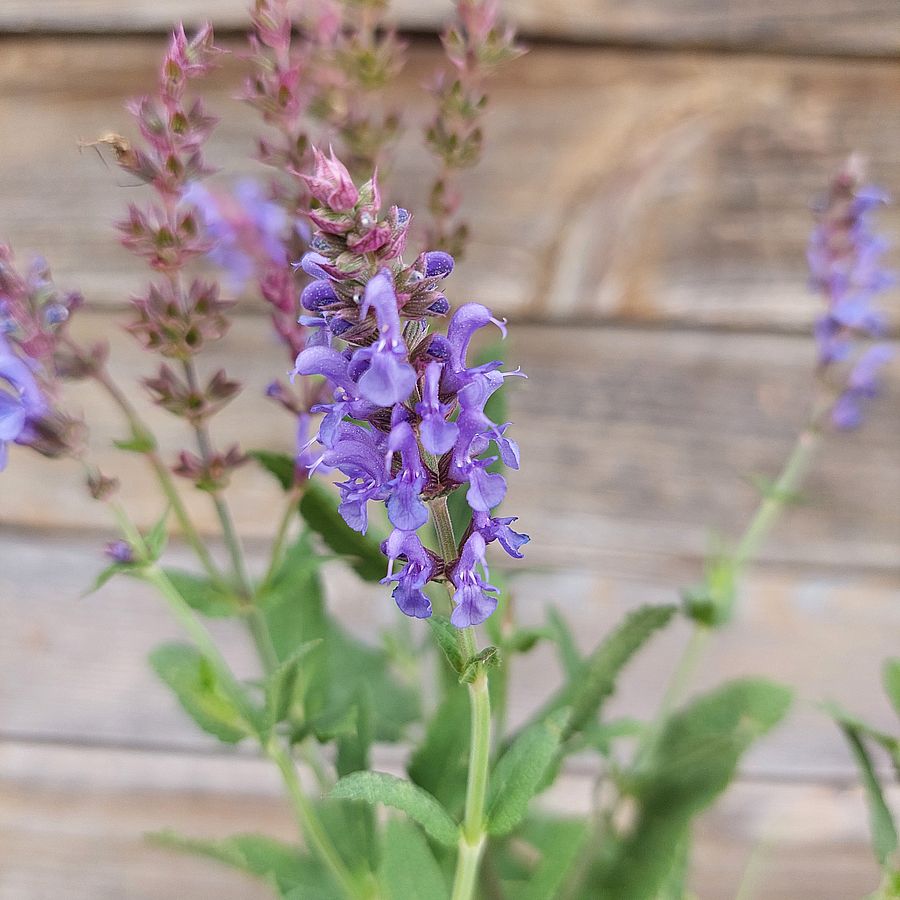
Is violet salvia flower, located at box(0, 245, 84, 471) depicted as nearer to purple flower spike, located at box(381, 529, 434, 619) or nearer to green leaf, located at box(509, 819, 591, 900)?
purple flower spike, located at box(381, 529, 434, 619)

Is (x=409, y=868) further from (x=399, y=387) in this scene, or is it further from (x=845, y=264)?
(x=845, y=264)

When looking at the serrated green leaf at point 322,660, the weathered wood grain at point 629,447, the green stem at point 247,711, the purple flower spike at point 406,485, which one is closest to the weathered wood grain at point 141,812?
the weathered wood grain at point 629,447

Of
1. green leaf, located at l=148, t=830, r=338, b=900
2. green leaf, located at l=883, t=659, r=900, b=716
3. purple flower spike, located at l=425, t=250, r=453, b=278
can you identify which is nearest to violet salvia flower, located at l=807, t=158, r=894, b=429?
green leaf, located at l=883, t=659, r=900, b=716

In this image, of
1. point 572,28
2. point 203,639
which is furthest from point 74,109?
point 203,639

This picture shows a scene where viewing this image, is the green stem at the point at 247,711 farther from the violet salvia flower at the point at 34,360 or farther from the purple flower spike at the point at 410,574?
the purple flower spike at the point at 410,574

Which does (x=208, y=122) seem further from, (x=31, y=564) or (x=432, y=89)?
(x=31, y=564)

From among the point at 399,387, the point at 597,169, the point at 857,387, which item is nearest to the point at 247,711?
the point at 399,387
